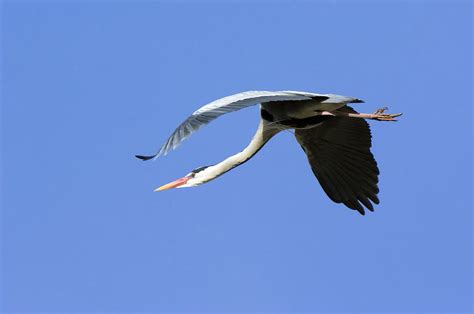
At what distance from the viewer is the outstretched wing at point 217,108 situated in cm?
616

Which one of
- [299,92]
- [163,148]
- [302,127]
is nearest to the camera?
[163,148]

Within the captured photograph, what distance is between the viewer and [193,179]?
27.3 feet

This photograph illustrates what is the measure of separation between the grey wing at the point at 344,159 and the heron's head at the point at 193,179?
1096 mm

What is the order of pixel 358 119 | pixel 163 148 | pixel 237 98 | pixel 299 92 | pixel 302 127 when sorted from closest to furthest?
1. pixel 163 148
2. pixel 237 98
3. pixel 299 92
4. pixel 302 127
5. pixel 358 119

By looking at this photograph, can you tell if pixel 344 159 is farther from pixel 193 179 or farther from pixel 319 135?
pixel 193 179

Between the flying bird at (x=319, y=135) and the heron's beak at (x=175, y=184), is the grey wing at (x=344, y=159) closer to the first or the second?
the flying bird at (x=319, y=135)

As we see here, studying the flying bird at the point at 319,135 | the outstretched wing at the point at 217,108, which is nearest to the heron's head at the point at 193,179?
the flying bird at the point at 319,135

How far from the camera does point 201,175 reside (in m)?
8.29

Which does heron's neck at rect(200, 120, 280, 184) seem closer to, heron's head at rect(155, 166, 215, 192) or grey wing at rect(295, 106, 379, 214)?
heron's head at rect(155, 166, 215, 192)

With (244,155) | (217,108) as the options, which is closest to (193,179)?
(244,155)

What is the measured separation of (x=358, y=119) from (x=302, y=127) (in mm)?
784

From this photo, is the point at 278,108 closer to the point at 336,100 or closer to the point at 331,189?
the point at 336,100

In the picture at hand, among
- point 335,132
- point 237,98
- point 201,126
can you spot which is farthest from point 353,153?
point 201,126

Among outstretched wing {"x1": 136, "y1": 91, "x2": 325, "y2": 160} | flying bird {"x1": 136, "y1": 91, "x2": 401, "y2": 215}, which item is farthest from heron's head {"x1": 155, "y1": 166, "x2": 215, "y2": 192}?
outstretched wing {"x1": 136, "y1": 91, "x2": 325, "y2": 160}
